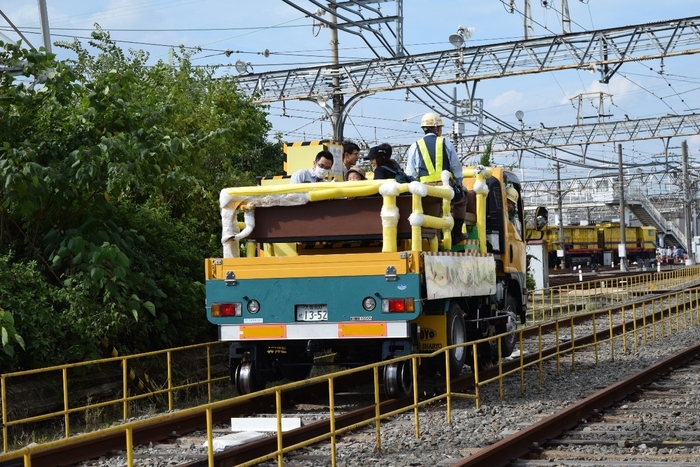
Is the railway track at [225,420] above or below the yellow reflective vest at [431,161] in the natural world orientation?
below

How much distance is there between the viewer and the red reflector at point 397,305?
11289 millimetres

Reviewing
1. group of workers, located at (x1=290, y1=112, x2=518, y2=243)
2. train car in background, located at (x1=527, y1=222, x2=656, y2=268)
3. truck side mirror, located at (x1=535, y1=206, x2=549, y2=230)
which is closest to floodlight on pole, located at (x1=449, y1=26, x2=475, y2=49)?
truck side mirror, located at (x1=535, y1=206, x2=549, y2=230)

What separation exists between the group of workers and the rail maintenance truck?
0.32 metres

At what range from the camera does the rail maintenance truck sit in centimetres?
1138

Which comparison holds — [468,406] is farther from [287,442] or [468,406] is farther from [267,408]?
[287,442]

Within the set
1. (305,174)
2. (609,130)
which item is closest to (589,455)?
(305,174)

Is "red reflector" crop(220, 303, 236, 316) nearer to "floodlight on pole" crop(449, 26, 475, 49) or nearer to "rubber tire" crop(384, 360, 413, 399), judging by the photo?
"rubber tire" crop(384, 360, 413, 399)

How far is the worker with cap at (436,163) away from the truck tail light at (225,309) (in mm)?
2804

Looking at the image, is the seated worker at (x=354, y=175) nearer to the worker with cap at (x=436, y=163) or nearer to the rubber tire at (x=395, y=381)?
the worker with cap at (x=436, y=163)

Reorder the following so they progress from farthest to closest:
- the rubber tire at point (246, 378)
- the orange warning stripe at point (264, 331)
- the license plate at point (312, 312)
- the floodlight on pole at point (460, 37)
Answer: the floodlight on pole at point (460, 37), the rubber tire at point (246, 378), the orange warning stripe at point (264, 331), the license plate at point (312, 312)

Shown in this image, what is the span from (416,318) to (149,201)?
6.45 metres

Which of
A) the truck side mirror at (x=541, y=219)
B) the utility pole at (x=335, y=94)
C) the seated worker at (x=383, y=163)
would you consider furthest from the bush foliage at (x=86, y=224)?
the utility pole at (x=335, y=94)

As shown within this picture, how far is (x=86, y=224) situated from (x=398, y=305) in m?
4.78

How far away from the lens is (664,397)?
12812 mm
